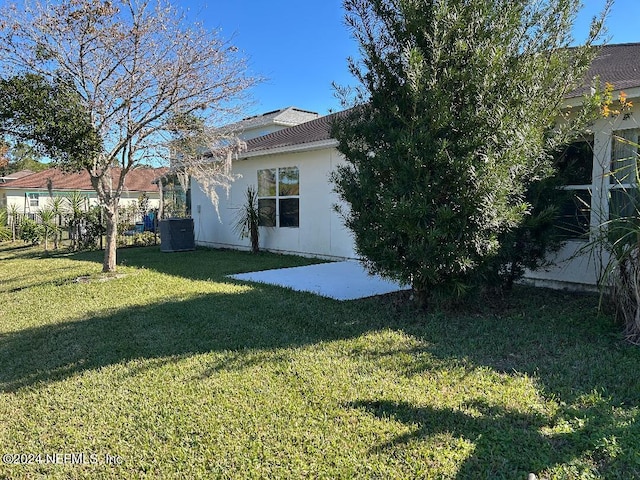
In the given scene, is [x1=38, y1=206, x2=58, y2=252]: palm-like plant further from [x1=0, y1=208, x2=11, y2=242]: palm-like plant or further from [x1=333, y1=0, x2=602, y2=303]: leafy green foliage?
[x1=333, y1=0, x2=602, y2=303]: leafy green foliage

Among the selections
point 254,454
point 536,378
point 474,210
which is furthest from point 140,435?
point 474,210

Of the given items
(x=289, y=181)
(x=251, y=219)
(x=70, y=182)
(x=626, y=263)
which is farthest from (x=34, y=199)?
(x=626, y=263)

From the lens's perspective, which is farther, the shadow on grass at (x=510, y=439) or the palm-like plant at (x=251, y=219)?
the palm-like plant at (x=251, y=219)

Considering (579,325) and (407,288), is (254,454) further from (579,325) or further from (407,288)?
(407,288)

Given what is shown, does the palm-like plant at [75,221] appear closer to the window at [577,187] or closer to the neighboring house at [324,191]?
the neighboring house at [324,191]

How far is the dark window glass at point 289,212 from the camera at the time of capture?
11.4m

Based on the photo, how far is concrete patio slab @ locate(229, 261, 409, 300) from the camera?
6848 millimetres

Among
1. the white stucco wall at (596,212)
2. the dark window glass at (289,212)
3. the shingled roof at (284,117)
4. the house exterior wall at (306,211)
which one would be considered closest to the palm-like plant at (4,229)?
the house exterior wall at (306,211)

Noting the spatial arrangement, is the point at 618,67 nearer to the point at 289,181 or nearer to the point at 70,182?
the point at 289,181

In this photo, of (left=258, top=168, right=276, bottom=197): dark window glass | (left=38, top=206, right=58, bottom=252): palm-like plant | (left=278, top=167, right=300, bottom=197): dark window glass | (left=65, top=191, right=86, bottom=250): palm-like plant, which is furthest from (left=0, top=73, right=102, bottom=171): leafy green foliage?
(left=38, top=206, right=58, bottom=252): palm-like plant

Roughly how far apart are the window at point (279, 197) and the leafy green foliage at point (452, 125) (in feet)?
20.9

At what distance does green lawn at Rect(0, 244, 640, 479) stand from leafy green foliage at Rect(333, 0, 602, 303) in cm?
98

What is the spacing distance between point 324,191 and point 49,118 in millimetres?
5654

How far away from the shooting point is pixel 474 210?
4480 millimetres
